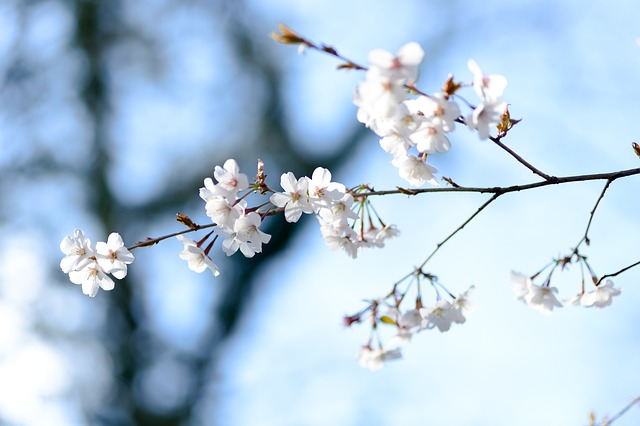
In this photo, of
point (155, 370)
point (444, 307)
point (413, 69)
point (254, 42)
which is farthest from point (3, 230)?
point (413, 69)

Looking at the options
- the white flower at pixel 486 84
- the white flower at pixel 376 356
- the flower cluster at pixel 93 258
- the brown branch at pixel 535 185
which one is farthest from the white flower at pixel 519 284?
the flower cluster at pixel 93 258

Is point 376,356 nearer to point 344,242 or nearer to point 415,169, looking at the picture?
point 344,242

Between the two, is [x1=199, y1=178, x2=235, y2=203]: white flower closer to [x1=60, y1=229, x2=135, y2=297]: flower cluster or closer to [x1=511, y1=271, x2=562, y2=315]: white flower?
[x1=60, y1=229, x2=135, y2=297]: flower cluster

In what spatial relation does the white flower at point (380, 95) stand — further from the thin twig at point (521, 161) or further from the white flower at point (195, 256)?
the white flower at point (195, 256)

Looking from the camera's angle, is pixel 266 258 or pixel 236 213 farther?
pixel 266 258

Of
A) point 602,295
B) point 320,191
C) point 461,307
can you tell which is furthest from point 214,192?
point 602,295

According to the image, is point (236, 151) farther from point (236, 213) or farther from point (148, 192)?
point (236, 213)
